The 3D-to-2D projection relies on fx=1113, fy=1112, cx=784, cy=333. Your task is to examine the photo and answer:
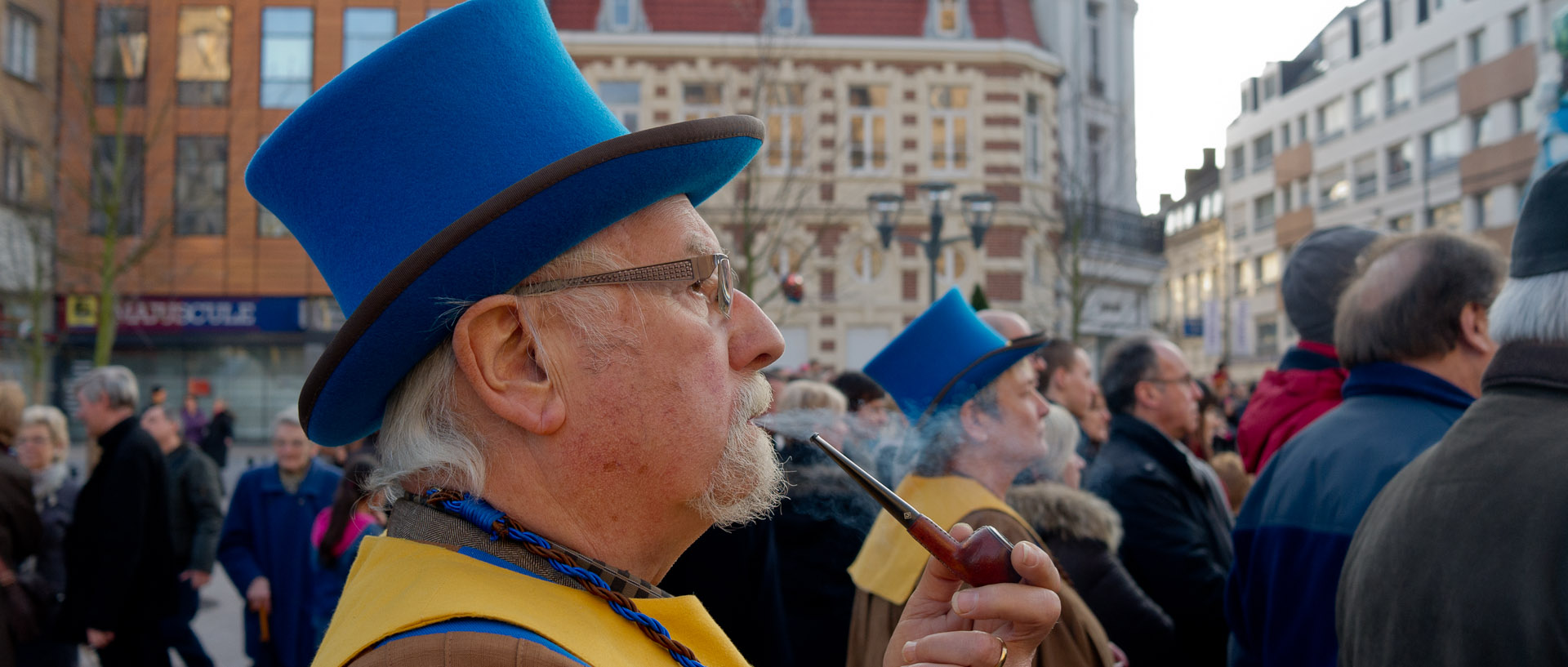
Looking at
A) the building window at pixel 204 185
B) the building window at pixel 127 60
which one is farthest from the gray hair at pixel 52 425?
the building window at pixel 204 185

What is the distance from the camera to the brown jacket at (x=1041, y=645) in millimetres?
2682

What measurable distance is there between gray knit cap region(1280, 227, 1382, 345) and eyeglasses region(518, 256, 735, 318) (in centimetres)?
310

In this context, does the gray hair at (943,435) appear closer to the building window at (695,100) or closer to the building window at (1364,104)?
the building window at (695,100)

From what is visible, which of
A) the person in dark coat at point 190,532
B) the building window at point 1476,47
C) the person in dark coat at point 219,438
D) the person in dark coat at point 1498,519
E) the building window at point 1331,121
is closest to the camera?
the person in dark coat at point 1498,519

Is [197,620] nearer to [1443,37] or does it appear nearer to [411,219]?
[411,219]

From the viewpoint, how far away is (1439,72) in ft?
132

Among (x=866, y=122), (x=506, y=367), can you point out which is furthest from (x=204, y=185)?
(x=506, y=367)

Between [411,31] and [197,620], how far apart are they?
349 inches

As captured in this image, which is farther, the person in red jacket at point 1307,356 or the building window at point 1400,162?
the building window at point 1400,162

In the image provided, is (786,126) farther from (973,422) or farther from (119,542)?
(973,422)

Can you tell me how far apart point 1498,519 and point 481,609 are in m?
1.81

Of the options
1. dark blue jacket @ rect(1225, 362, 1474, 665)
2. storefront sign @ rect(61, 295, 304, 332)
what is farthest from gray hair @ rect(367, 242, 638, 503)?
storefront sign @ rect(61, 295, 304, 332)

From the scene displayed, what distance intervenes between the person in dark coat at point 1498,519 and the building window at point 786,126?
862 inches

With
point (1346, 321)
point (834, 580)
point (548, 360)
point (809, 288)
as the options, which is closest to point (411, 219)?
point (548, 360)
